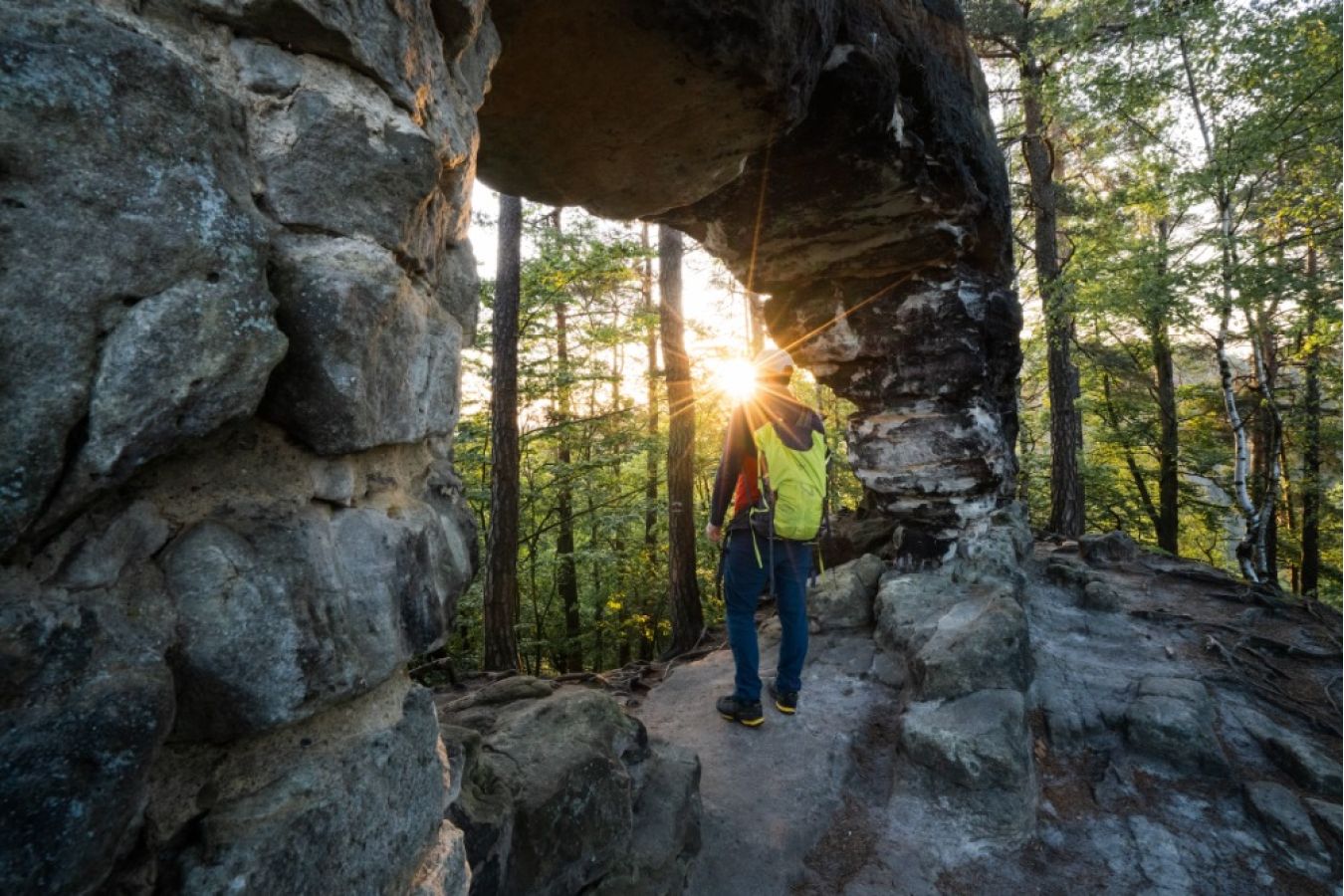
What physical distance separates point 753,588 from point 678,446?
4.63 meters

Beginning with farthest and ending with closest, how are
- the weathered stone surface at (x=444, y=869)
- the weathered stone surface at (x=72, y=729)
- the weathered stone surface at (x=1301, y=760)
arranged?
1. the weathered stone surface at (x=1301, y=760)
2. the weathered stone surface at (x=444, y=869)
3. the weathered stone surface at (x=72, y=729)

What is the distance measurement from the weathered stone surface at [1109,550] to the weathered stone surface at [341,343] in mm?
9577

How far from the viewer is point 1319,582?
566 inches

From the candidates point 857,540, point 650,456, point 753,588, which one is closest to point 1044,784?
point 753,588

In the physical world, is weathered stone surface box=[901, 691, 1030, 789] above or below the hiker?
below

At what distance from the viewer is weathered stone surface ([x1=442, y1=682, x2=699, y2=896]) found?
2.10 meters

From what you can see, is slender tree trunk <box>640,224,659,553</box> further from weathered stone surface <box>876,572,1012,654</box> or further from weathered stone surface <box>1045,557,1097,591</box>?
weathered stone surface <box>1045,557,1097,591</box>

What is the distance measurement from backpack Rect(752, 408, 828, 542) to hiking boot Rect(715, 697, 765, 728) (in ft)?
3.84

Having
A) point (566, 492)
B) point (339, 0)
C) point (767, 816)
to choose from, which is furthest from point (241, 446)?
point (566, 492)

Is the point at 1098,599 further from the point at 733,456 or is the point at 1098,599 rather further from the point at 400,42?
the point at 400,42

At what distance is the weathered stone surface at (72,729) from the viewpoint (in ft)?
2.66

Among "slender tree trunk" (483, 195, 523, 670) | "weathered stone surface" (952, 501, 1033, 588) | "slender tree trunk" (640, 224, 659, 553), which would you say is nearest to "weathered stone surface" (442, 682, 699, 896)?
"weathered stone surface" (952, 501, 1033, 588)

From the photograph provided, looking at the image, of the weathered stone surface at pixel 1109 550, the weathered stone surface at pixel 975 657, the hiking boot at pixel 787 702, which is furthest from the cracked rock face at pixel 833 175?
the hiking boot at pixel 787 702

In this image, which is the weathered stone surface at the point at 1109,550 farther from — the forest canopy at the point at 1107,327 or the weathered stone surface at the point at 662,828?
the weathered stone surface at the point at 662,828
